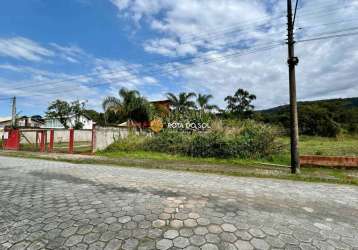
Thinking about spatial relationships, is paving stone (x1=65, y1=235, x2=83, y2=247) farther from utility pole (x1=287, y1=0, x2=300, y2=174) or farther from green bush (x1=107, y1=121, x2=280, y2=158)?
green bush (x1=107, y1=121, x2=280, y2=158)

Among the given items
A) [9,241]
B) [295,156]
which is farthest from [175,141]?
[9,241]

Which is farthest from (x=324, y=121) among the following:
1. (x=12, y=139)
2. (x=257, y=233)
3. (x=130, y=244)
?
(x=130, y=244)

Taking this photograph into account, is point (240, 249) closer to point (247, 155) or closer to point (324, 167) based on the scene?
point (324, 167)

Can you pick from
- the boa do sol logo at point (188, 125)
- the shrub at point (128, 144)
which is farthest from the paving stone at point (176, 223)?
the boa do sol logo at point (188, 125)

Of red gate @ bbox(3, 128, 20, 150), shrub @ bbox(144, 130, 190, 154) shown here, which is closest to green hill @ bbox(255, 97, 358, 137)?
shrub @ bbox(144, 130, 190, 154)

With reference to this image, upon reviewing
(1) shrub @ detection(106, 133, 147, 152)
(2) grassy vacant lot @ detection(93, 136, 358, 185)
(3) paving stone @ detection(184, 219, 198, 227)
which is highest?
(1) shrub @ detection(106, 133, 147, 152)

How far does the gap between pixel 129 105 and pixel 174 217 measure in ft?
80.3

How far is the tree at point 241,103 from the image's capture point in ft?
130

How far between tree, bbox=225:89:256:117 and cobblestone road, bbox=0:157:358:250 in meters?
35.1

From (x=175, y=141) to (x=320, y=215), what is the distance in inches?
417

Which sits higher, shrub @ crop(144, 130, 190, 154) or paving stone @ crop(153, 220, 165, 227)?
shrub @ crop(144, 130, 190, 154)

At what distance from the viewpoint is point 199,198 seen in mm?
4570

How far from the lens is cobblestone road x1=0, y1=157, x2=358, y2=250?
2.83 m

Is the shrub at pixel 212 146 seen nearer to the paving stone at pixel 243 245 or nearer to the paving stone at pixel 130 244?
the paving stone at pixel 243 245
